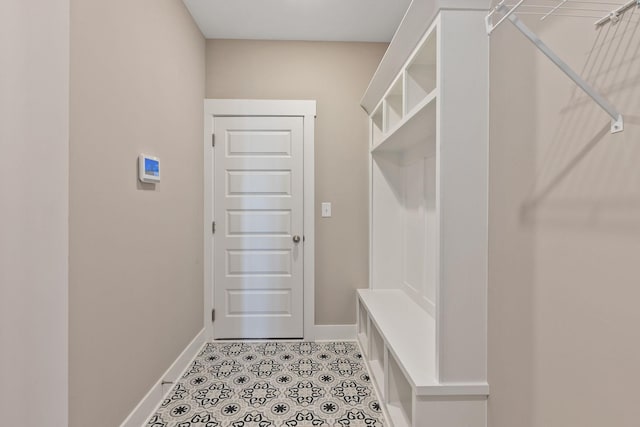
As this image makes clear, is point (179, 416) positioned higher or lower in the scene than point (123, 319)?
lower

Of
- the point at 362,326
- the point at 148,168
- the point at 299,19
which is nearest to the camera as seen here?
the point at 148,168

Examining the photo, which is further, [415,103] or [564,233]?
[415,103]

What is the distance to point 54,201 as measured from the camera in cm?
112

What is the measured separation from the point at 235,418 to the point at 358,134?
7.52 ft

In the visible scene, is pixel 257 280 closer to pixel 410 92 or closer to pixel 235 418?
pixel 235 418

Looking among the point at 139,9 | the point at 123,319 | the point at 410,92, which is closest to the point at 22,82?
the point at 139,9

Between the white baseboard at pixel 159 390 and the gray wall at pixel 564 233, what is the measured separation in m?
1.70

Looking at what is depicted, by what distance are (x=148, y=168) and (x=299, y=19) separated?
166cm

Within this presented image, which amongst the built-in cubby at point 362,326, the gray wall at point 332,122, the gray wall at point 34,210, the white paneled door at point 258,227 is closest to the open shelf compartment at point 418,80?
the gray wall at point 332,122

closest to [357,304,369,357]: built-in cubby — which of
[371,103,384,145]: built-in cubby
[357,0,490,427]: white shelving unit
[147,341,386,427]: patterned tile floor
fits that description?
[147,341,386,427]: patterned tile floor

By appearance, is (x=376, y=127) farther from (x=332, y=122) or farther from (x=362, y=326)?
(x=362, y=326)

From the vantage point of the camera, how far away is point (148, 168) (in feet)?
5.60

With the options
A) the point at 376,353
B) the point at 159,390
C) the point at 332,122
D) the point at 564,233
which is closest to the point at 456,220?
the point at 564,233

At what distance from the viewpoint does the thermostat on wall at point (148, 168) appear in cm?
165
